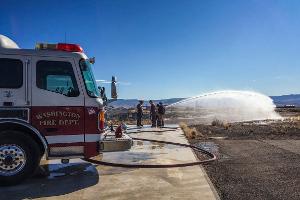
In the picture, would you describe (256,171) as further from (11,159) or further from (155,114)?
(155,114)

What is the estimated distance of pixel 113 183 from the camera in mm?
8016

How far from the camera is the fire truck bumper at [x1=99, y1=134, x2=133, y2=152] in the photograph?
8.68 m

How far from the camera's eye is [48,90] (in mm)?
8336

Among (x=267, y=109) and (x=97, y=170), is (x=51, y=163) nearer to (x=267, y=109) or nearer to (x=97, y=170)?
(x=97, y=170)

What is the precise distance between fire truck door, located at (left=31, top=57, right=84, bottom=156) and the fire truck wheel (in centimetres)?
33

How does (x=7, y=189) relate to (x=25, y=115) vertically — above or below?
below

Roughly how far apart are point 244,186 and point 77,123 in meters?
3.45

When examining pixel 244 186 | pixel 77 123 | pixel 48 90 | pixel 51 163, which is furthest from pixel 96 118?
pixel 244 186

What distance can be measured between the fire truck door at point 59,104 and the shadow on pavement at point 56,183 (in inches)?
22.2

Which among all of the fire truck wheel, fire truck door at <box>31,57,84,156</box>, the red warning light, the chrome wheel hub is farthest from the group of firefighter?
the chrome wheel hub

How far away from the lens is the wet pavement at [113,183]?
7.09 meters

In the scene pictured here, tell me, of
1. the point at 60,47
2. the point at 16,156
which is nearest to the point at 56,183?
the point at 16,156

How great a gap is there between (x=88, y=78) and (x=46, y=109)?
1090 mm

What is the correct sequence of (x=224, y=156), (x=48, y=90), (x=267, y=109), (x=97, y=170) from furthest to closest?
(x=267, y=109) < (x=224, y=156) < (x=97, y=170) < (x=48, y=90)
